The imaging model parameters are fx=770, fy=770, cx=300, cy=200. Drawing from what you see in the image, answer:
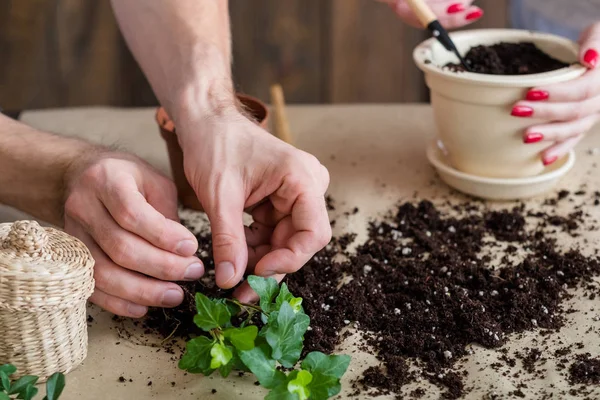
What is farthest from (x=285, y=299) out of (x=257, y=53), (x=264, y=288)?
(x=257, y=53)

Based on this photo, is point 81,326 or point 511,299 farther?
point 511,299

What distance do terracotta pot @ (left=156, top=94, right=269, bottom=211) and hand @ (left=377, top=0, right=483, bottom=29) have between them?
0.38 m

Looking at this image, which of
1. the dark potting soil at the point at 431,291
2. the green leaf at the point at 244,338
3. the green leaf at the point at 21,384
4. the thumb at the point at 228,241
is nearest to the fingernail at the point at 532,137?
the dark potting soil at the point at 431,291

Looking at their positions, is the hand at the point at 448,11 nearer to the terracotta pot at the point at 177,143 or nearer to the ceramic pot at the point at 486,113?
the ceramic pot at the point at 486,113

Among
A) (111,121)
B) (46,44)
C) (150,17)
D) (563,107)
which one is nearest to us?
(563,107)

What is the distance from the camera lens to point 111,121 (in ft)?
6.00

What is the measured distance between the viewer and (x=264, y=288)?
1.05m

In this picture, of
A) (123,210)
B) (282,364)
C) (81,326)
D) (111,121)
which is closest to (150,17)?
(111,121)

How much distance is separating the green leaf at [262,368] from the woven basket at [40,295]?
0.75 feet

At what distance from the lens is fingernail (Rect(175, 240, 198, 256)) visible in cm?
108

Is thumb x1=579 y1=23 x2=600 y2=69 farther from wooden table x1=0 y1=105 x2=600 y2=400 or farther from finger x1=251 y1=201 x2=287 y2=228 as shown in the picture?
finger x1=251 y1=201 x2=287 y2=228

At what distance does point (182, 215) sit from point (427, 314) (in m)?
0.54

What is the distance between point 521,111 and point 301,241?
52cm

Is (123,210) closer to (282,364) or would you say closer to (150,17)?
(282,364)
